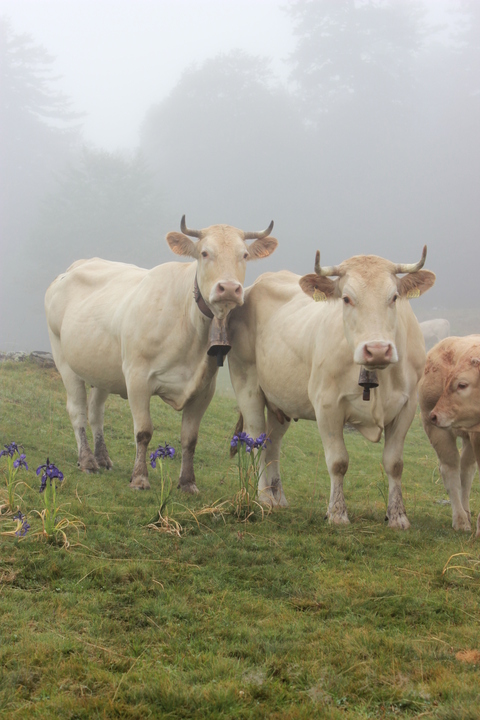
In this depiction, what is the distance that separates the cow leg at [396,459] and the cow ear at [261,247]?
8.77ft

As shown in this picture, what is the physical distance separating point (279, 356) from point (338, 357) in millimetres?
1315

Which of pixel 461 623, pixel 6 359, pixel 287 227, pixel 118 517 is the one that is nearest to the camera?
pixel 461 623

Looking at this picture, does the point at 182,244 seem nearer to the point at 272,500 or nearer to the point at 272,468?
the point at 272,468

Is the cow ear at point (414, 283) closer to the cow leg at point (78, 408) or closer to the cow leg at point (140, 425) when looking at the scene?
the cow leg at point (140, 425)

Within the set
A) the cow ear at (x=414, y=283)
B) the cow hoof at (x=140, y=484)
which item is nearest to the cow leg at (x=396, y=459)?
the cow ear at (x=414, y=283)

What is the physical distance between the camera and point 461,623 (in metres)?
4.79

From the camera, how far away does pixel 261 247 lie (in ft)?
29.4

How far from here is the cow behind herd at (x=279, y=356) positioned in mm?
7062

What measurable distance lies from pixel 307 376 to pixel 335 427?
0.85 meters

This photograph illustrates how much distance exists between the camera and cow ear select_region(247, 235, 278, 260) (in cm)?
887

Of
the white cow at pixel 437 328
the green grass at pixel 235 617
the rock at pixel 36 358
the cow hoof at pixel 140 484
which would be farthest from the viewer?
the white cow at pixel 437 328

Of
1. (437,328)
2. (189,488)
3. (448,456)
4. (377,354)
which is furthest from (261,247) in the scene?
(437,328)

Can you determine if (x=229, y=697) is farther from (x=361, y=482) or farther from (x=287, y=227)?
(x=287, y=227)

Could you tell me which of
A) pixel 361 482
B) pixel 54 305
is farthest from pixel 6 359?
pixel 361 482
